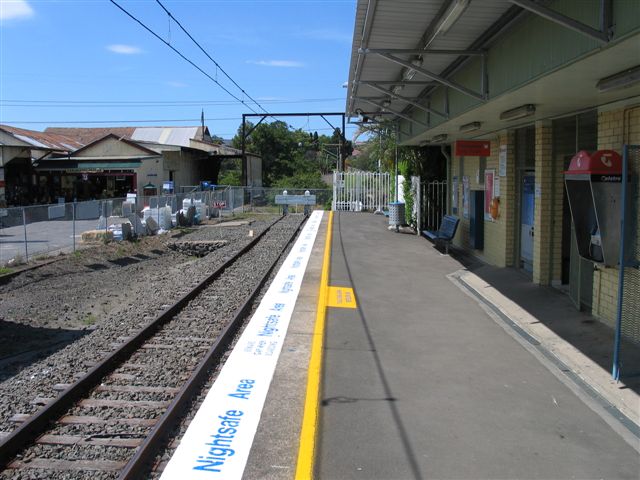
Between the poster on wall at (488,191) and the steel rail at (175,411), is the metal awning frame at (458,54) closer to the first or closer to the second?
the steel rail at (175,411)

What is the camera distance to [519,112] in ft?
30.1

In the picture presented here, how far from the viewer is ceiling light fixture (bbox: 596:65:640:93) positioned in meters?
5.86

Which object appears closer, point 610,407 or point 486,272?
point 610,407

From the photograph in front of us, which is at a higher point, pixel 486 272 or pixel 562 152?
pixel 562 152

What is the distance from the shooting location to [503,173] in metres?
12.8

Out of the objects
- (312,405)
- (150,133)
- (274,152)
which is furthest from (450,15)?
(274,152)

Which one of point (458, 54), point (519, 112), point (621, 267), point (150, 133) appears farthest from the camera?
point (150, 133)

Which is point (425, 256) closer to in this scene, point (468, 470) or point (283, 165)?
point (468, 470)

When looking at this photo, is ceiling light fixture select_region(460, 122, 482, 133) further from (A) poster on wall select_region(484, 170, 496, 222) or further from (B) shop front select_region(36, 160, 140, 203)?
(B) shop front select_region(36, 160, 140, 203)

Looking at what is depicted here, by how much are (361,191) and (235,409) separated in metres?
26.8

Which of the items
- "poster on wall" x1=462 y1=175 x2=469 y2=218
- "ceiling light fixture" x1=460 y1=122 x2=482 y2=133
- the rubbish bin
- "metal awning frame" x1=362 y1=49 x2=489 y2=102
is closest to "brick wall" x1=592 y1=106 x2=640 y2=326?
"metal awning frame" x1=362 y1=49 x2=489 y2=102

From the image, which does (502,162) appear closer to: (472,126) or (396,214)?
(472,126)

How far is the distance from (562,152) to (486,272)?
3.29m

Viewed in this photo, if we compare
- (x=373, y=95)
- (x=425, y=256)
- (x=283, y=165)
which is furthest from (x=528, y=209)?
(x=283, y=165)
